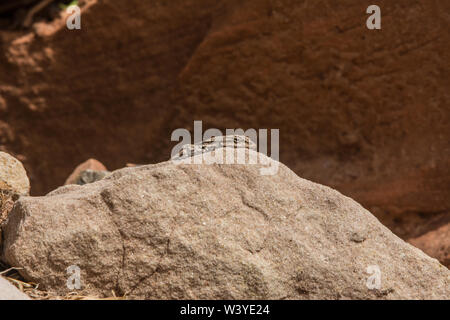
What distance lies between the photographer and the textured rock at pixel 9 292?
1.82m

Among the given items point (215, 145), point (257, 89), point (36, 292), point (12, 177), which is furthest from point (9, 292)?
point (257, 89)

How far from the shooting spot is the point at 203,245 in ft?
6.77

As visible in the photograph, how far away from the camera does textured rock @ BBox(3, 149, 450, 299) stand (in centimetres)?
203

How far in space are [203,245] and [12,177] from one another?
1.21 meters

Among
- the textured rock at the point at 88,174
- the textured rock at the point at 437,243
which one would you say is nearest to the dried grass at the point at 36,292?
the textured rock at the point at 88,174

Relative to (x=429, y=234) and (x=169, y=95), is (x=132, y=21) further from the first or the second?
(x=429, y=234)

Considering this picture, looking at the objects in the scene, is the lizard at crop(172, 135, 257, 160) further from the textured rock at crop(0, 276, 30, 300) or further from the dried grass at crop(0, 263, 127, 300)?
the textured rock at crop(0, 276, 30, 300)

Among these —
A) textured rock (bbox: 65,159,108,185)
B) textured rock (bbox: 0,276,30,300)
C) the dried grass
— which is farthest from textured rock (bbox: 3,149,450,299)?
textured rock (bbox: 65,159,108,185)

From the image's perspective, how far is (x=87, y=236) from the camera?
2.09 metres

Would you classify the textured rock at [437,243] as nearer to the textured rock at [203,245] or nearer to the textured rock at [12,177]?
the textured rock at [203,245]

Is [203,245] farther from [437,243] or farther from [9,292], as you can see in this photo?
[437,243]

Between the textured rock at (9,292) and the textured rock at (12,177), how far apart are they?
845 millimetres

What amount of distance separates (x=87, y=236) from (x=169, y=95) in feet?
13.0
